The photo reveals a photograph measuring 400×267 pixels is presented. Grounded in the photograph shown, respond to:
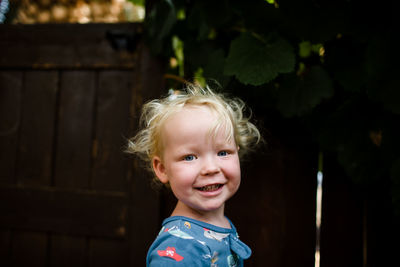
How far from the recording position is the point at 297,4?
3.24 feet

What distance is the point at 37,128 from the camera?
176 centimetres

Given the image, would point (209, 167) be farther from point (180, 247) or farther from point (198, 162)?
point (180, 247)

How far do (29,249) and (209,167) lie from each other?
1389 mm

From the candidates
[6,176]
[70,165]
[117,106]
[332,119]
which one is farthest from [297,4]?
[6,176]

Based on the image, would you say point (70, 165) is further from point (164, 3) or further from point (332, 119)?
point (332, 119)

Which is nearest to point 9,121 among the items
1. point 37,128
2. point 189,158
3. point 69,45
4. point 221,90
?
point 37,128

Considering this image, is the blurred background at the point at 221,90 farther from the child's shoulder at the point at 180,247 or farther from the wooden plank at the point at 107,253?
the child's shoulder at the point at 180,247

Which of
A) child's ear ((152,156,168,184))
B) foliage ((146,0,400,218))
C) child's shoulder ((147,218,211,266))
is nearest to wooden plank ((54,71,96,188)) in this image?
foliage ((146,0,400,218))

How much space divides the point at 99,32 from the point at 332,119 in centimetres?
122

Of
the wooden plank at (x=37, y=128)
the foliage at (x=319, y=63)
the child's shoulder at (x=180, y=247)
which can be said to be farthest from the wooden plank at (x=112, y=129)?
the child's shoulder at (x=180, y=247)

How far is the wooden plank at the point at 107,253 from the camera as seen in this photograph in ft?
5.39

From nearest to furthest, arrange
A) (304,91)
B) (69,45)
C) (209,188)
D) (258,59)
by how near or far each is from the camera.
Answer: (209,188)
(258,59)
(304,91)
(69,45)

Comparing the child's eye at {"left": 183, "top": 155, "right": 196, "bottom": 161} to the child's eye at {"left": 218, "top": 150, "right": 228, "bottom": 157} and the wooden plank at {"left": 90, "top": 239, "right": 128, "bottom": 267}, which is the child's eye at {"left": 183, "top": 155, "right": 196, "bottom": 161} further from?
the wooden plank at {"left": 90, "top": 239, "right": 128, "bottom": 267}

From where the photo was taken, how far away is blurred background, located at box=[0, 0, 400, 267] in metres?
1.06
